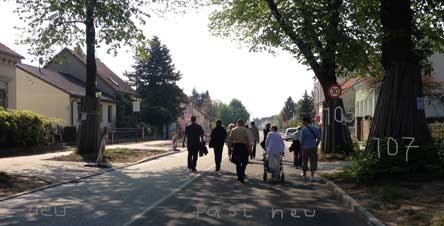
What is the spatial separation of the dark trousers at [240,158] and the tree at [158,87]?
46.3 m

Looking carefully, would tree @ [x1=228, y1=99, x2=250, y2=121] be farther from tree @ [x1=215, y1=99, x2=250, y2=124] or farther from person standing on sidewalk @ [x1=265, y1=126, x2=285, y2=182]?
person standing on sidewalk @ [x1=265, y1=126, x2=285, y2=182]

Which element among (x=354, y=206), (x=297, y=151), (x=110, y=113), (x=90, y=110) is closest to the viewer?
(x=354, y=206)

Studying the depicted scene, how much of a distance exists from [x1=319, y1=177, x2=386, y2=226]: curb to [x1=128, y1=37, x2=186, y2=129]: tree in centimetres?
4903

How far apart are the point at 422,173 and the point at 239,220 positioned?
540 cm

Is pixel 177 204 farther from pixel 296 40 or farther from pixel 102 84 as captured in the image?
pixel 102 84

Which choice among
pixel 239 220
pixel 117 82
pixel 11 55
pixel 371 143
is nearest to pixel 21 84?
pixel 11 55

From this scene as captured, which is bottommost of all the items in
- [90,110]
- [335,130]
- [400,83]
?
[335,130]

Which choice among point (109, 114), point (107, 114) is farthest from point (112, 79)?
point (107, 114)

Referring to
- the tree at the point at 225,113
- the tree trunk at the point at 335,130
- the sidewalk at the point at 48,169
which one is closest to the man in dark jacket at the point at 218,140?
the sidewalk at the point at 48,169

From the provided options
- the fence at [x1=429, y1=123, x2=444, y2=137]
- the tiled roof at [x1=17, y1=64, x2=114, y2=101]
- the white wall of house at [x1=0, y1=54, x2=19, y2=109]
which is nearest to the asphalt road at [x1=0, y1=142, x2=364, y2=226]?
the fence at [x1=429, y1=123, x2=444, y2=137]

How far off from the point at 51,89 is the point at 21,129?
21464mm

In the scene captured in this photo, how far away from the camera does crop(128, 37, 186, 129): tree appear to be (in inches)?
2443

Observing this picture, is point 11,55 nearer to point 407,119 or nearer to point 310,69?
point 310,69

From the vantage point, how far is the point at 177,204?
35.5 feet
